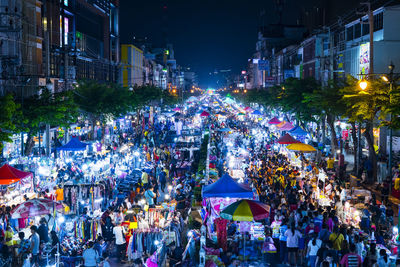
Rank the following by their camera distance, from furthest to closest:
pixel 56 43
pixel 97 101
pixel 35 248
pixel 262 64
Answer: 1. pixel 262 64
2. pixel 56 43
3. pixel 97 101
4. pixel 35 248

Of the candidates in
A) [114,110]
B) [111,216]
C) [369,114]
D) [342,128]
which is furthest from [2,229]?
[342,128]

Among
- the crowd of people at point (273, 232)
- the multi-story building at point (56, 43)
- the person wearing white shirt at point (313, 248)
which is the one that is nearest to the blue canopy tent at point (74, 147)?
the multi-story building at point (56, 43)

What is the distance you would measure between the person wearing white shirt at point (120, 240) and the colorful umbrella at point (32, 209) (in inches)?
84.5

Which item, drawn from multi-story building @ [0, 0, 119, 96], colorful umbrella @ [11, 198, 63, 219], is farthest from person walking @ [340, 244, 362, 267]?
multi-story building @ [0, 0, 119, 96]

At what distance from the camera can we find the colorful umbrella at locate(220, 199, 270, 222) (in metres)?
11.8

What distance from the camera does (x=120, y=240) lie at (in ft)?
43.0

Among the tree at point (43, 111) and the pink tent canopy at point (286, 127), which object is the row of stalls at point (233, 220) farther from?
the pink tent canopy at point (286, 127)

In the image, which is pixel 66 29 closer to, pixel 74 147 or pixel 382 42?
pixel 74 147

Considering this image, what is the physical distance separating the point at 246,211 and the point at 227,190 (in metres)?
2.11

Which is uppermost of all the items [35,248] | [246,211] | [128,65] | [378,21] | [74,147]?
[128,65]

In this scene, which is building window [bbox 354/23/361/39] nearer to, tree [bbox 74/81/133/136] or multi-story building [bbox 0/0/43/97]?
tree [bbox 74/81/133/136]

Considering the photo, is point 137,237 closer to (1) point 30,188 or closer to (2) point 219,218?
(2) point 219,218

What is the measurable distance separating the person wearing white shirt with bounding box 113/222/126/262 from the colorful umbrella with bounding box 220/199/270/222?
124 inches

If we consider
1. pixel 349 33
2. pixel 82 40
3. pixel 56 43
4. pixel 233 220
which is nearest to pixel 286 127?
pixel 349 33
